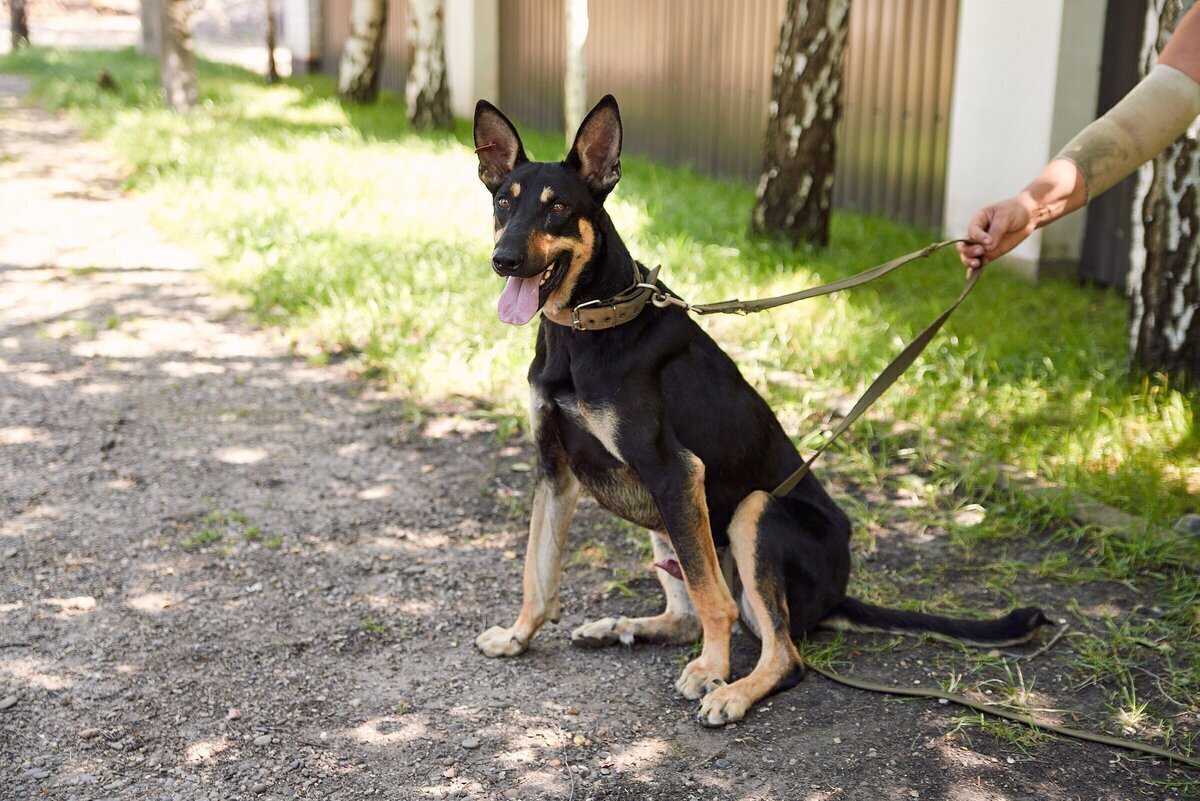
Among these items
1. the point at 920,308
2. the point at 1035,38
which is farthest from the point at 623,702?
the point at 1035,38

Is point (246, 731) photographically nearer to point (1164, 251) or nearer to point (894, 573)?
point (894, 573)

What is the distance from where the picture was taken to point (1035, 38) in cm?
803

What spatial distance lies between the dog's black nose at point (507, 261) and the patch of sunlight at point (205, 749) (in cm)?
151

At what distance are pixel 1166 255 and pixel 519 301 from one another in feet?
12.2

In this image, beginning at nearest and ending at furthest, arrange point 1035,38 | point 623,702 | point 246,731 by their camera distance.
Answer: point 246,731, point 623,702, point 1035,38

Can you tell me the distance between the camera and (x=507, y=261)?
123 inches

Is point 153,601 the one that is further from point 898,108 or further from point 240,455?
point 898,108

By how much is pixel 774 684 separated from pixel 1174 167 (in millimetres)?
3488

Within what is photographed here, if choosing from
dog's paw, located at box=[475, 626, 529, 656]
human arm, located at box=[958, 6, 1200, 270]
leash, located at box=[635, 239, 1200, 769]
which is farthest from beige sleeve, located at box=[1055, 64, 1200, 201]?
dog's paw, located at box=[475, 626, 529, 656]

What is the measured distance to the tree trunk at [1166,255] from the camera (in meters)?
5.36

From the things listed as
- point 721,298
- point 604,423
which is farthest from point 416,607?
point 721,298

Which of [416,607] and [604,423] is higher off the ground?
[604,423]

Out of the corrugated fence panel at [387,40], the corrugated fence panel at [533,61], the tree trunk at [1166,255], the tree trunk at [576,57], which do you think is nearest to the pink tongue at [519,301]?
the tree trunk at [1166,255]

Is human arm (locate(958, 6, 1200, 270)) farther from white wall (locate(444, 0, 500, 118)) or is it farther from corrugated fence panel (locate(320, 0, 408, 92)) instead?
corrugated fence panel (locate(320, 0, 408, 92))
